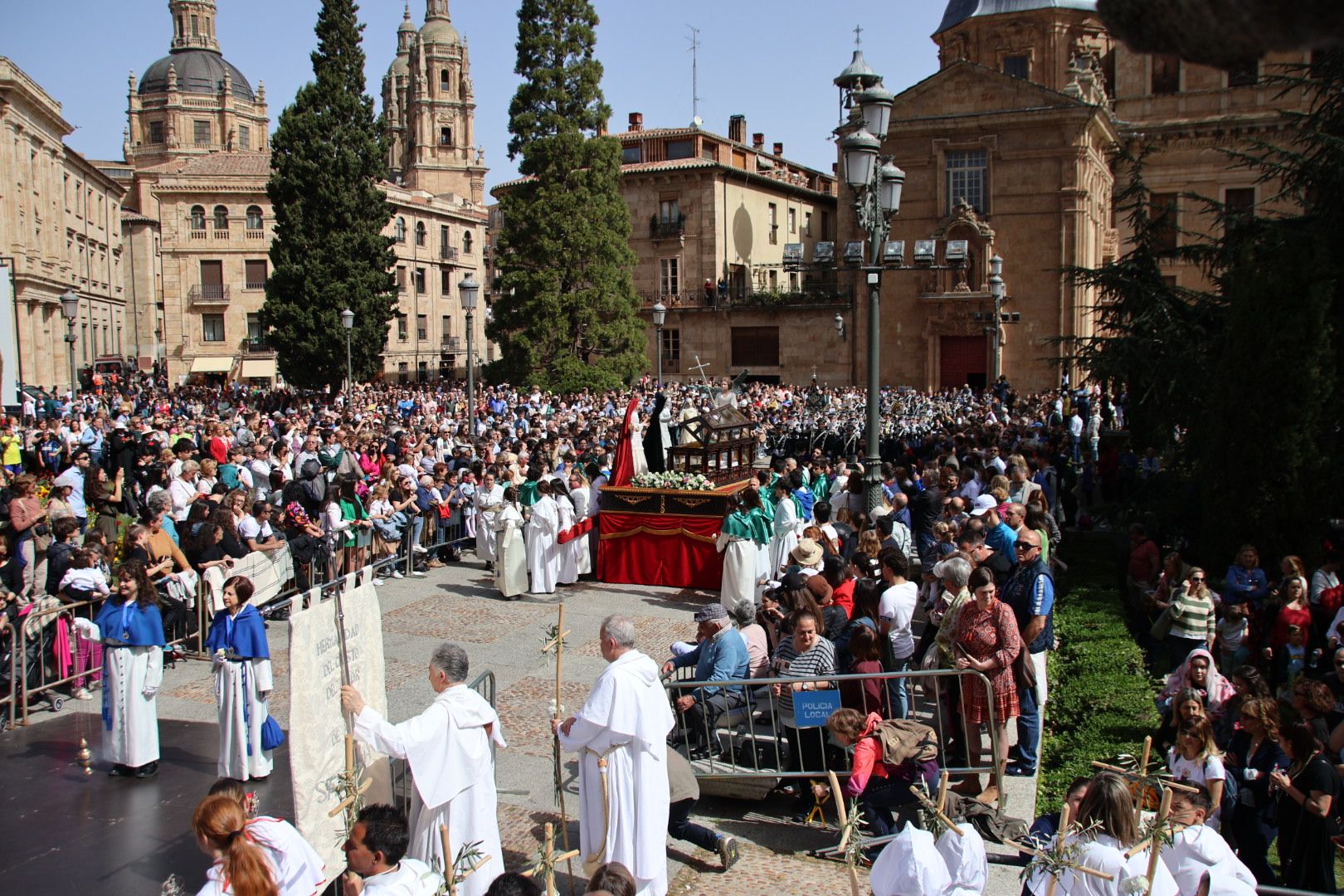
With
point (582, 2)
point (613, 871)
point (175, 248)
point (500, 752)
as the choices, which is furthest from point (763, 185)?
point (613, 871)

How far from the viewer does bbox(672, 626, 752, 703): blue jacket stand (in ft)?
24.8

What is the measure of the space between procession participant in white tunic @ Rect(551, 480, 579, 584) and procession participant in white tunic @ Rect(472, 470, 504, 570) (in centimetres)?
76

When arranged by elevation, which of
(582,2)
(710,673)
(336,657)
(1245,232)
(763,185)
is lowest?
(710,673)

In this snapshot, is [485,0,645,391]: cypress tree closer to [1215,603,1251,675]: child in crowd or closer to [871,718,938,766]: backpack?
[1215,603,1251,675]: child in crowd

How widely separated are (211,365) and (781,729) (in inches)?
2275

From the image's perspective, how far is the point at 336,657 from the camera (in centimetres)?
587

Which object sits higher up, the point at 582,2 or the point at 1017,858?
the point at 582,2

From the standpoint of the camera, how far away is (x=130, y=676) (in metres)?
8.04

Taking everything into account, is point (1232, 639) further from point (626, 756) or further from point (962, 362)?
point (962, 362)

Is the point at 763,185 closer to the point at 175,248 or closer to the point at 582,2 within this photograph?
the point at 582,2

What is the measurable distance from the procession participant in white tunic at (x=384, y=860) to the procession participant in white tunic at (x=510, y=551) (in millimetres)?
8783

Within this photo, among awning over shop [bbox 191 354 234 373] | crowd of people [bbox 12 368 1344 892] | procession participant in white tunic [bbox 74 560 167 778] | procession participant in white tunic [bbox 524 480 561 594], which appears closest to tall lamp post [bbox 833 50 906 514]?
crowd of people [bbox 12 368 1344 892]

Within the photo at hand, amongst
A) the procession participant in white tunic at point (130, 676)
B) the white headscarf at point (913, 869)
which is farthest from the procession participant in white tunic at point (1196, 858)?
the procession participant in white tunic at point (130, 676)

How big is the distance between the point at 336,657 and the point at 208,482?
9.14 m
